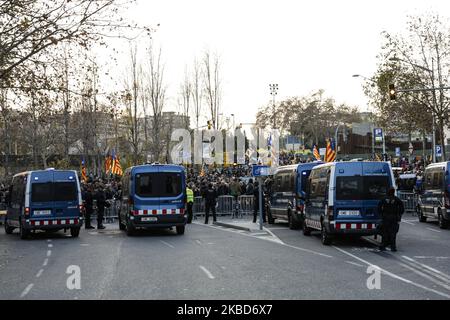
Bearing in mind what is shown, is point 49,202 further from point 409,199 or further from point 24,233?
point 409,199

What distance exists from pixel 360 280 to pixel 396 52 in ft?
115

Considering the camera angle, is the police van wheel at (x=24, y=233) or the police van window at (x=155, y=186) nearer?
the police van window at (x=155, y=186)

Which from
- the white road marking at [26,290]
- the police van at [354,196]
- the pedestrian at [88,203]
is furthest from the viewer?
the pedestrian at [88,203]

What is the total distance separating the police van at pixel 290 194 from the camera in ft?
82.3

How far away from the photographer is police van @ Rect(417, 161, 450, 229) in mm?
25009

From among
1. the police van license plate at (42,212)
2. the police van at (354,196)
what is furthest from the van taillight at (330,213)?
the police van license plate at (42,212)

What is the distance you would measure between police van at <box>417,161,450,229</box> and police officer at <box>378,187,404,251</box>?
799 centimetres

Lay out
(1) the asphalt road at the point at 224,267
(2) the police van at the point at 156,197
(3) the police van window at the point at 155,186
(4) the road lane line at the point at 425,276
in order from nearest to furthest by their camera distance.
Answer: (1) the asphalt road at the point at 224,267
(4) the road lane line at the point at 425,276
(2) the police van at the point at 156,197
(3) the police van window at the point at 155,186

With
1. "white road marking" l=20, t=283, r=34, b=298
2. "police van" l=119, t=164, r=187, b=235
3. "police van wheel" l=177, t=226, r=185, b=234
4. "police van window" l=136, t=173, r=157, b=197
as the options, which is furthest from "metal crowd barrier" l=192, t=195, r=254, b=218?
"white road marking" l=20, t=283, r=34, b=298

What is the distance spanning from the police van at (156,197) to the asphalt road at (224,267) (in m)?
→ 0.67

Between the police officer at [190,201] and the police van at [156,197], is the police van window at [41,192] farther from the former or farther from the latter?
the police officer at [190,201]

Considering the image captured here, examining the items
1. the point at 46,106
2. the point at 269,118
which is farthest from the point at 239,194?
the point at 269,118

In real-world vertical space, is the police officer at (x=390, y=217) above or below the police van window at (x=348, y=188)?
below
